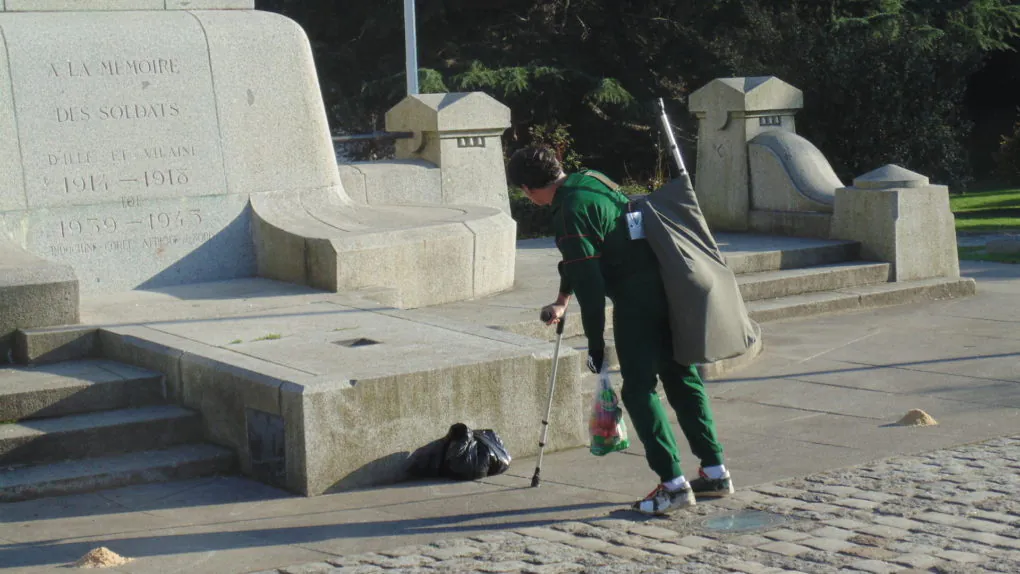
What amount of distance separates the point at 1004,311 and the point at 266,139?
6396mm

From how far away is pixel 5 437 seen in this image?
6727mm

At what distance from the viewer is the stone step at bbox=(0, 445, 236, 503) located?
6562mm

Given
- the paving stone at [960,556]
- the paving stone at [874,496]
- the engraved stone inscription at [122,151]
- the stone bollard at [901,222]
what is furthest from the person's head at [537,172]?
the stone bollard at [901,222]

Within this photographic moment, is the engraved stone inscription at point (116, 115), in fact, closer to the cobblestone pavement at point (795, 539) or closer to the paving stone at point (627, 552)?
the cobblestone pavement at point (795, 539)

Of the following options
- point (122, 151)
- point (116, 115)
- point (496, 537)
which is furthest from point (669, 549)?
point (116, 115)

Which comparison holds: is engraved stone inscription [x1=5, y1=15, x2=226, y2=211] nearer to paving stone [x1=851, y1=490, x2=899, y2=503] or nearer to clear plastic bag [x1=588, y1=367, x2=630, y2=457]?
clear plastic bag [x1=588, y1=367, x2=630, y2=457]

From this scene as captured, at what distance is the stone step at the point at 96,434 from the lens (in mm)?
6809

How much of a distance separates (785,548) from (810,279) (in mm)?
6845

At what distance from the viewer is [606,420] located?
6.33 m

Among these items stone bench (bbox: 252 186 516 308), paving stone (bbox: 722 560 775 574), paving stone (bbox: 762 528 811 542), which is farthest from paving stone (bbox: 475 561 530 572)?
stone bench (bbox: 252 186 516 308)

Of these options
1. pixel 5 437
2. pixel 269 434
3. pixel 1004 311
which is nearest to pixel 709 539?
pixel 269 434

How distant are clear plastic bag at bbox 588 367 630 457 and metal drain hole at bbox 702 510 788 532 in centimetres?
60

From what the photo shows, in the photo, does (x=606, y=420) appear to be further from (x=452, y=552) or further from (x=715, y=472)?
(x=452, y=552)

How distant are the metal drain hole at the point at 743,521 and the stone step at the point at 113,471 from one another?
2.52 metres
